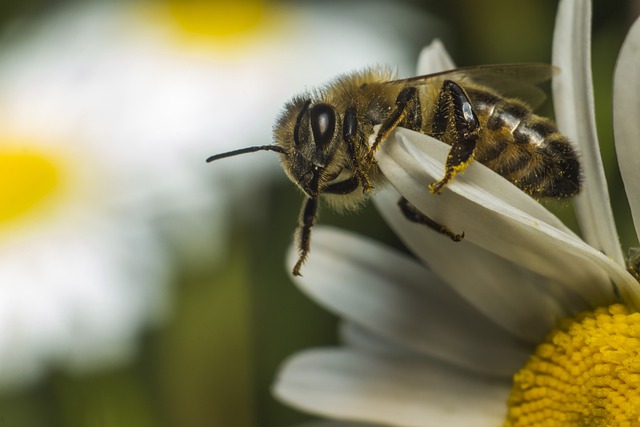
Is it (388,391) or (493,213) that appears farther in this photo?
(388,391)

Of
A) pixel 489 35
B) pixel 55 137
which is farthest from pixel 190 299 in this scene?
pixel 489 35

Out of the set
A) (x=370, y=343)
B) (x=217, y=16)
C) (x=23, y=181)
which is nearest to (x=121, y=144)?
(x=23, y=181)

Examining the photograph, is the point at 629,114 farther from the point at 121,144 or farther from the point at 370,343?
the point at 121,144

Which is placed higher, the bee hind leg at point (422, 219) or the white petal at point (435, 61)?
the white petal at point (435, 61)

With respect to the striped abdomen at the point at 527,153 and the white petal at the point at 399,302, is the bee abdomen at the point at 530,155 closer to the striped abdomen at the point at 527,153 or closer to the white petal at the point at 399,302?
the striped abdomen at the point at 527,153

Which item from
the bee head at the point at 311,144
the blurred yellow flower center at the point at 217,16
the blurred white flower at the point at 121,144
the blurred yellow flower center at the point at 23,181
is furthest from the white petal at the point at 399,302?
the blurred yellow flower center at the point at 217,16

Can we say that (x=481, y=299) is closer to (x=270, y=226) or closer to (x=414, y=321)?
(x=414, y=321)

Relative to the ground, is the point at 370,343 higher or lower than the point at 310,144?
lower
